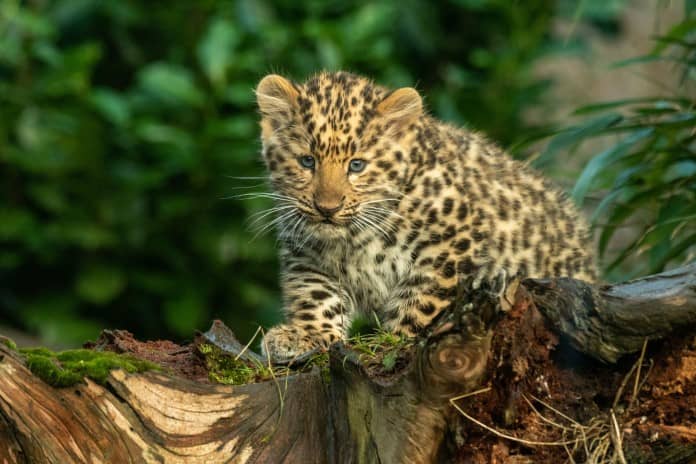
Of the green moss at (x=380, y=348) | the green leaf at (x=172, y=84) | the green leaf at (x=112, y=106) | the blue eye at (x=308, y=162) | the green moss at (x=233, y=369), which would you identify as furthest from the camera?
the green leaf at (x=112, y=106)

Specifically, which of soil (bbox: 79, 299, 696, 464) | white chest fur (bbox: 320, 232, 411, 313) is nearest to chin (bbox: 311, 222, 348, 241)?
white chest fur (bbox: 320, 232, 411, 313)

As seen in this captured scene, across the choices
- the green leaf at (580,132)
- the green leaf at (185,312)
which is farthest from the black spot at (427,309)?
the green leaf at (185,312)

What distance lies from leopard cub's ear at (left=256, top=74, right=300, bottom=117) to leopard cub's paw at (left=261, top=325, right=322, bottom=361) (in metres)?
1.26

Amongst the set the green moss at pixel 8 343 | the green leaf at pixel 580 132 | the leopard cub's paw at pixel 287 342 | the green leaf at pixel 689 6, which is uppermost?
the green leaf at pixel 689 6

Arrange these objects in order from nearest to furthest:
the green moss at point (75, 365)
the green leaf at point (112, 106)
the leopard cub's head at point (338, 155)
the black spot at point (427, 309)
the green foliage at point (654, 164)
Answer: the green moss at point (75, 365)
the black spot at point (427, 309)
the leopard cub's head at point (338, 155)
the green foliage at point (654, 164)
the green leaf at point (112, 106)

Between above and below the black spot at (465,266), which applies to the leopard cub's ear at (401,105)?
above

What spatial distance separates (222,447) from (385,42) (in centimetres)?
675

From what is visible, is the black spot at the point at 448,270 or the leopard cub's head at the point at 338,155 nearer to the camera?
the black spot at the point at 448,270

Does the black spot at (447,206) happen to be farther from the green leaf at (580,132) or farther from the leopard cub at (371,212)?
the green leaf at (580,132)

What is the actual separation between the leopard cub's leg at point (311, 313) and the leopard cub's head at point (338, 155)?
28 centimetres

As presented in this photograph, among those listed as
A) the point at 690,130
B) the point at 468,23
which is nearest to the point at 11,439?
the point at 690,130

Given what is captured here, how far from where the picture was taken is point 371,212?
655cm

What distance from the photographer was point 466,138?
7348mm

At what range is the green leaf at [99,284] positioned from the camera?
408 inches
